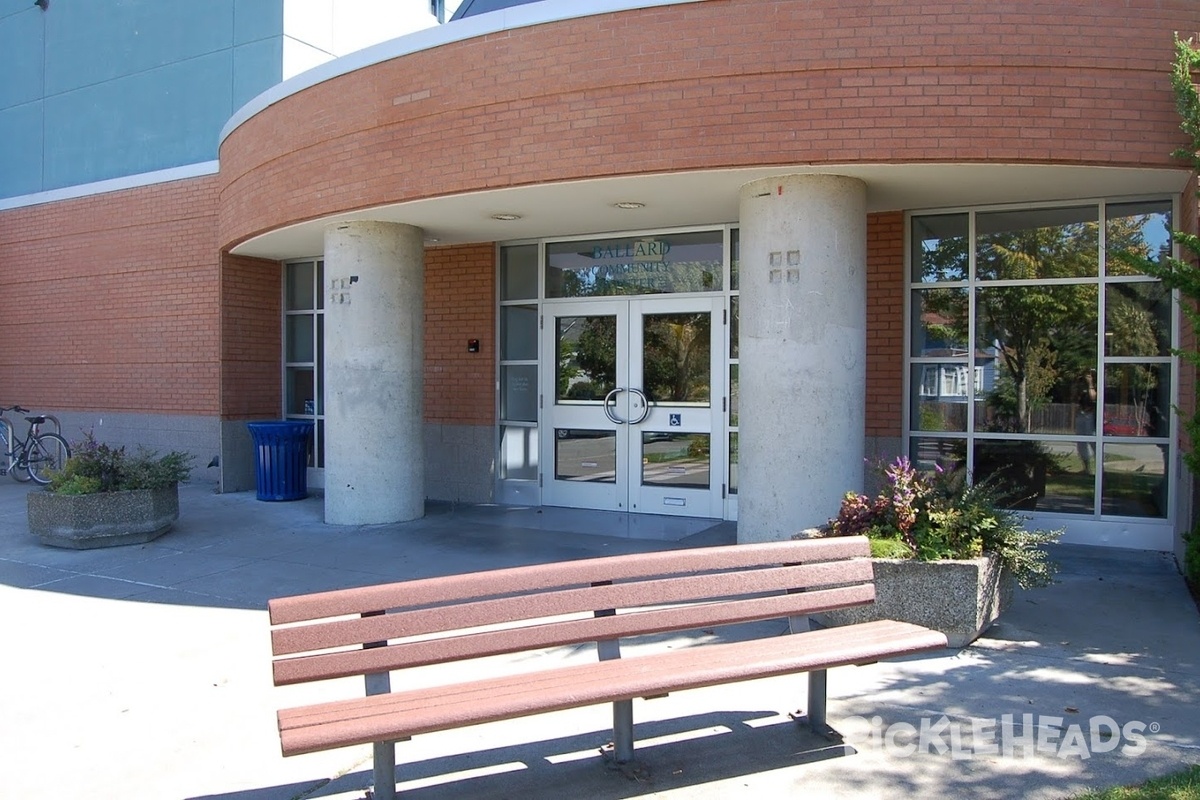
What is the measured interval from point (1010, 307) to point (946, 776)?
19.3 ft

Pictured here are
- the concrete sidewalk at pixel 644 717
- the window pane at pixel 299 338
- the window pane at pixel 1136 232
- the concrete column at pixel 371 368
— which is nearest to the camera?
the concrete sidewalk at pixel 644 717

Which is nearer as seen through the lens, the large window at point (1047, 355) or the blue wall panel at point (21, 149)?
the large window at point (1047, 355)

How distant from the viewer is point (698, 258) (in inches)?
393

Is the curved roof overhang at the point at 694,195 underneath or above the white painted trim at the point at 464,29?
underneath

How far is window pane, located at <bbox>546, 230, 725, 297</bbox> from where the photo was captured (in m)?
9.93

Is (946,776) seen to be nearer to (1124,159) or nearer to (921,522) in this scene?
(921,522)

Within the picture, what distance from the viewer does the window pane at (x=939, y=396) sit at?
29.2ft

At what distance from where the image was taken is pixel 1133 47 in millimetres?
6859

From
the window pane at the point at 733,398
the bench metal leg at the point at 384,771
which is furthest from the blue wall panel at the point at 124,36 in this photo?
the bench metal leg at the point at 384,771

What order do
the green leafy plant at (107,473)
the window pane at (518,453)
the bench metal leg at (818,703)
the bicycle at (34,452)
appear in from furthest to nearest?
the bicycle at (34,452), the window pane at (518,453), the green leafy plant at (107,473), the bench metal leg at (818,703)

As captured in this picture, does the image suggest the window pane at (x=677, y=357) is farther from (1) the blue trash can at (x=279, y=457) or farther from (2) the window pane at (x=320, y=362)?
(2) the window pane at (x=320, y=362)

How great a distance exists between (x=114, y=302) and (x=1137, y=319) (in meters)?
13.2

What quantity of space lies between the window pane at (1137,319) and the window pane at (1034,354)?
129mm

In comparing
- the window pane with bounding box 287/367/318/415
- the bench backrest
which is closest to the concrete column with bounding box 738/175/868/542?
the bench backrest
